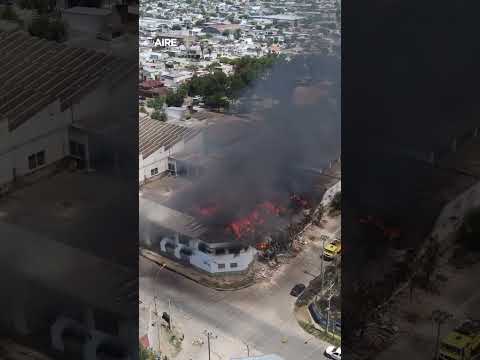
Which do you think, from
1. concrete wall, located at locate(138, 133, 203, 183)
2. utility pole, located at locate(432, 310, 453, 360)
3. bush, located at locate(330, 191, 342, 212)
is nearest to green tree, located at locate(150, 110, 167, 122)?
concrete wall, located at locate(138, 133, 203, 183)

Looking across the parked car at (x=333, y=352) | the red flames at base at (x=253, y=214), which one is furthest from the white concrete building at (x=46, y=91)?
the parked car at (x=333, y=352)

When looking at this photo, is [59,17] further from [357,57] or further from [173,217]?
[357,57]

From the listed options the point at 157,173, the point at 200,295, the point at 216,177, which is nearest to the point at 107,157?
the point at 157,173

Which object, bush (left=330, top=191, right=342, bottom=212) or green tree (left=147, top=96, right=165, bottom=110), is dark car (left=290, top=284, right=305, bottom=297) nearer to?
bush (left=330, top=191, right=342, bottom=212)

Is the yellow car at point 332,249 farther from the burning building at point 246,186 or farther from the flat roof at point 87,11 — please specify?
the flat roof at point 87,11

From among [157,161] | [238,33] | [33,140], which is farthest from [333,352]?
Result: [33,140]
